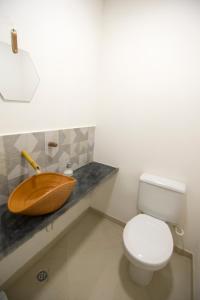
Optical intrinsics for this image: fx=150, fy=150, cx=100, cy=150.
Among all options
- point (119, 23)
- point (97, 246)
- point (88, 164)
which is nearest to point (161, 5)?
point (119, 23)

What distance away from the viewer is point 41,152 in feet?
3.90

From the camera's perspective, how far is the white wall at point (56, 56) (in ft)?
3.04

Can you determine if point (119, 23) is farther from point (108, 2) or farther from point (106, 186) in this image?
point (106, 186)

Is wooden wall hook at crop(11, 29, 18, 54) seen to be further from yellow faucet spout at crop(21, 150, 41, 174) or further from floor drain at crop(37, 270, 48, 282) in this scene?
floor drain at crop(37, 270, 48, 282)

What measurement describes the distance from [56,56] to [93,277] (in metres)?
1.87

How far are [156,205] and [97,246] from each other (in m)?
0.78

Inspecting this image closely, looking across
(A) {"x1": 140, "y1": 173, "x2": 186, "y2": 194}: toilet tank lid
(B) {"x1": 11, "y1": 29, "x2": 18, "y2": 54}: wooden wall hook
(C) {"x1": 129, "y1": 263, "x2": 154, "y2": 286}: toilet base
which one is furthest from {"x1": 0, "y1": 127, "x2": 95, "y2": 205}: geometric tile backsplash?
(C) {"x1": 129, "y1": 263, "x2": 154, "y2": 286}: toilet base

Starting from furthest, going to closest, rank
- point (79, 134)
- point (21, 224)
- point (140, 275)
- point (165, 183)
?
point (79, 134), point (165, 183), point (140, 275), point (21, 224)

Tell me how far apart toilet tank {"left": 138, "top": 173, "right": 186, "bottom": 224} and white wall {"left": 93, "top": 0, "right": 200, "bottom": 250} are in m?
0.12

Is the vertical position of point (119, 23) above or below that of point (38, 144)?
above

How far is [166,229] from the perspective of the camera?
1273 mm

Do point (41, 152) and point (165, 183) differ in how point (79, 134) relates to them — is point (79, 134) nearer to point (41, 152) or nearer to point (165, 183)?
point (41, 152)

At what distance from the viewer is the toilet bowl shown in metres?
1.02

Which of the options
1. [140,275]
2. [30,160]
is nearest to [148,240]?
[140,275]
